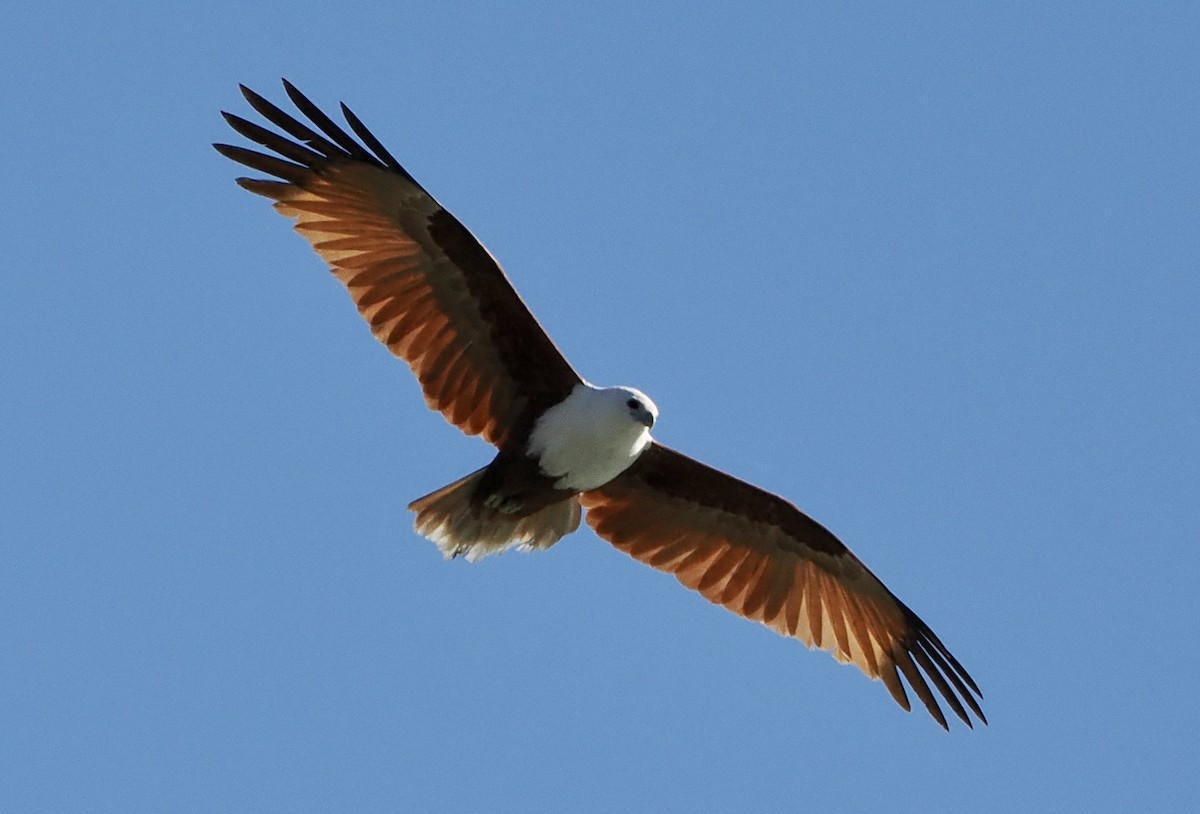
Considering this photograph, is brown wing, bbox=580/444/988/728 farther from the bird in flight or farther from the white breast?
the white breast

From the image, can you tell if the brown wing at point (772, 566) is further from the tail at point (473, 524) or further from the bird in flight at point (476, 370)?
the tail at point (473, 524)

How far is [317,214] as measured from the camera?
1281 cm

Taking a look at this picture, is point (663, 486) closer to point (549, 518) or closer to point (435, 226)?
point (549, 518)

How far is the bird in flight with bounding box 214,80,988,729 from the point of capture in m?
12.7

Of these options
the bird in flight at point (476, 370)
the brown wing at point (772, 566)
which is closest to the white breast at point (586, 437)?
the bird in flight at point (476, 370)

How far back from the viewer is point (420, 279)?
1291cm

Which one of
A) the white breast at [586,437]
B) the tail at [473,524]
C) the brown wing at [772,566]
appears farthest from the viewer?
the brown wing at [772,566]

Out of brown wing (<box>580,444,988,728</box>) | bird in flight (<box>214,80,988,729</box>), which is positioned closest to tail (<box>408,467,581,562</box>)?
bird in flight (<box>214,80,988,729</box>)

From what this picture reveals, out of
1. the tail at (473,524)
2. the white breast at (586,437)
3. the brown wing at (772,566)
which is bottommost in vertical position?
the tail at (473,524)

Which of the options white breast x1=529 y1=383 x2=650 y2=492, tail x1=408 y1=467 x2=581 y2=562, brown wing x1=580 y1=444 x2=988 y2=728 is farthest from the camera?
brown wing x1=580 y1=444 x2=988 y2=728

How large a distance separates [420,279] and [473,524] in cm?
156

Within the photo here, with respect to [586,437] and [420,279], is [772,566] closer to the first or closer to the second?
[586,437]

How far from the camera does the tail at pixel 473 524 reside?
1293 cm

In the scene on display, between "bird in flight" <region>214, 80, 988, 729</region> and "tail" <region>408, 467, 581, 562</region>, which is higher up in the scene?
"bird in flight" <region>214, 80, 988, 729</region>
